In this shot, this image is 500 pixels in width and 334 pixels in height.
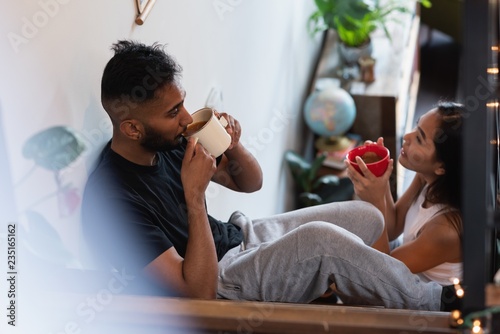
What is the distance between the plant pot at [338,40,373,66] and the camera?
15.2 ft

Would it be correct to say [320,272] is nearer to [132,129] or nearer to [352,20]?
[132,129]

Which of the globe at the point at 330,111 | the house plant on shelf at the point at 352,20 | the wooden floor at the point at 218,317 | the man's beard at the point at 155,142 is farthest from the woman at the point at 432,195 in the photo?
the house plant on shelf at the point at 352,20

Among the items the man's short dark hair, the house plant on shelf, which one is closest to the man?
the man's short dark hair

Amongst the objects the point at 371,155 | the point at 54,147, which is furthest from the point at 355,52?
the point at 54,147

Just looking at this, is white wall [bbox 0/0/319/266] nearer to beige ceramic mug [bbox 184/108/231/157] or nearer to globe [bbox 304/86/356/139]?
globe [bbox 304/86/356/139]

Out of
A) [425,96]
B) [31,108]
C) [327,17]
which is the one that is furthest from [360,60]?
[31,108]

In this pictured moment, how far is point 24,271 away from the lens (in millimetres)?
1556

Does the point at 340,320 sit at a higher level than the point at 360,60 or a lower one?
lower

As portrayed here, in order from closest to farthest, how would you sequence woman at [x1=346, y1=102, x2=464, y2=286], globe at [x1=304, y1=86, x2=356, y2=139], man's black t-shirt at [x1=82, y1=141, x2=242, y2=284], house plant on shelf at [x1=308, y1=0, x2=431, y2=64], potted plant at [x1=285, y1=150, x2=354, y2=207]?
man's black t-shirt at [x1=82, y1=141, x2=242, y2=284] < woman at [x1=346, y1=102, x2=464, y2=286] < potted plant at [x1=285, y1=150, x2=354, y2=207] < globe at [x1=304, y1=86, x2=356, y2=139] < house plant on shelf at [x1=308, y1=0, x2=431, y2=64]

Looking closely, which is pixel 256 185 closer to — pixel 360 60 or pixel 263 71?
pixel 263 71

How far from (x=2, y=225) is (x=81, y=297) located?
0.65 feet

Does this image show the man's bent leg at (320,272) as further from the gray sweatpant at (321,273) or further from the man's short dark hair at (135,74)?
the man's short dark hair at (135,74)

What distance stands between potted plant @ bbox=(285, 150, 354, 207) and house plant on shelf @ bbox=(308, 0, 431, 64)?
811mm

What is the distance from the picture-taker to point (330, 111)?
13.7 feet
